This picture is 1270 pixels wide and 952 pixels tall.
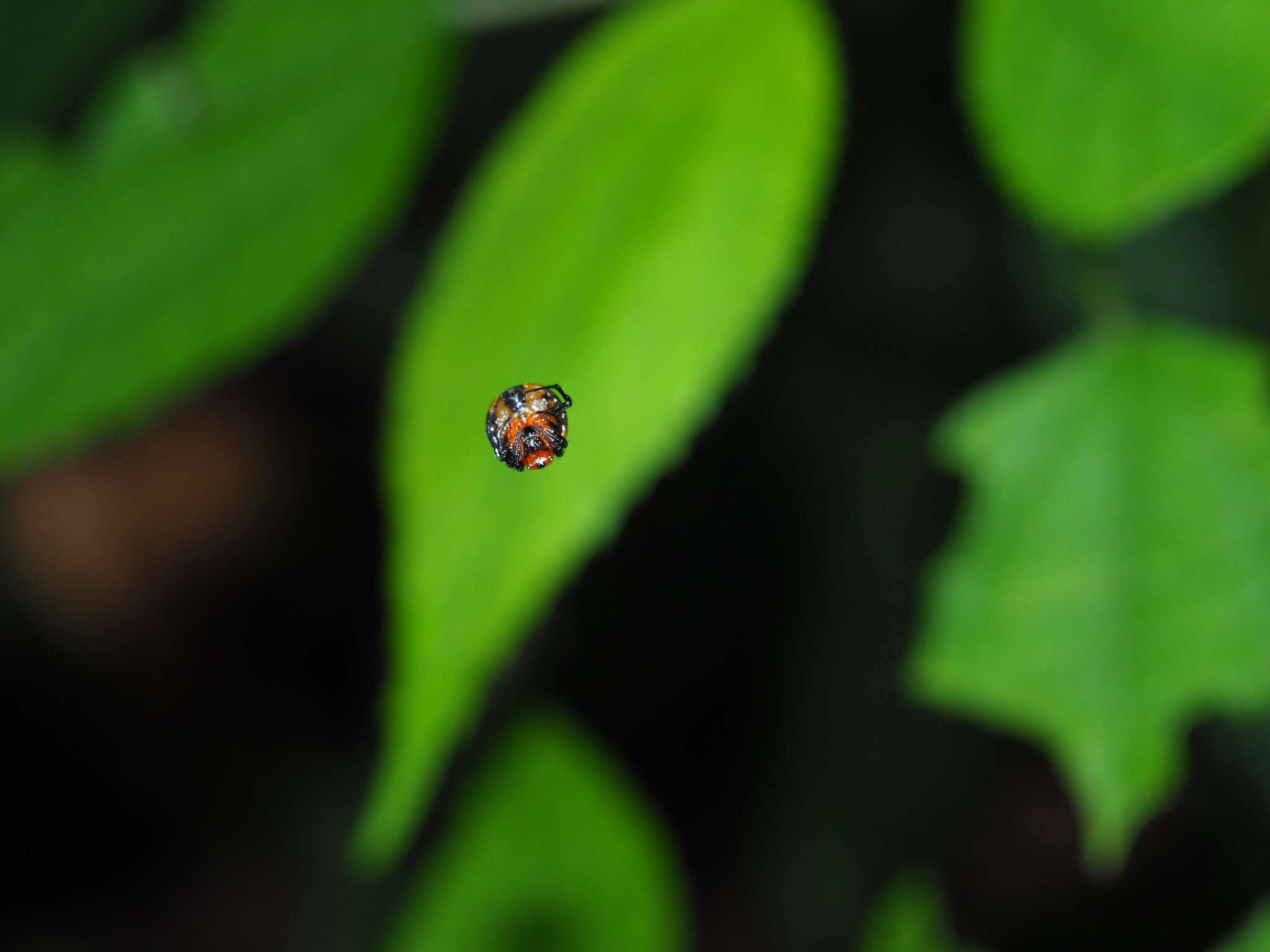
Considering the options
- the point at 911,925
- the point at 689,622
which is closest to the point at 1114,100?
the point at 911,925

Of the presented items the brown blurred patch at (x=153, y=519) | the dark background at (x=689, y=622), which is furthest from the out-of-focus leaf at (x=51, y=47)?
the brown blurred patch at (x=153, y=519)

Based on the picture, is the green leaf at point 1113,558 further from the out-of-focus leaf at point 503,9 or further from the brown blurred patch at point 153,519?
the brown blurred patch at point 153,519

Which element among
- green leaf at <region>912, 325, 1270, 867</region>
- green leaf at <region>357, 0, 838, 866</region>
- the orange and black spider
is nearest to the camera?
the orange and black spider

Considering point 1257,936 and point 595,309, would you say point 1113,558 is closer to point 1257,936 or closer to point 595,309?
point 1257,936

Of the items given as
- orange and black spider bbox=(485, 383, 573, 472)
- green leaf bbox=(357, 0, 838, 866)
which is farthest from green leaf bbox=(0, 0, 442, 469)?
orange and black spider bbox=(485, 383, 573, 472)

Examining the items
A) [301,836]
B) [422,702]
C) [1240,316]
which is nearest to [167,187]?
[422,702]

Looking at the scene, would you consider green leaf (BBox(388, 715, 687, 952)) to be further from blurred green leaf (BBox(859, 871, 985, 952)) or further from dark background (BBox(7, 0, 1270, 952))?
dark background (BBox(7, 0, 1270, 952))

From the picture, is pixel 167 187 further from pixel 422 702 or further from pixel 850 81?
pixel 850 81
